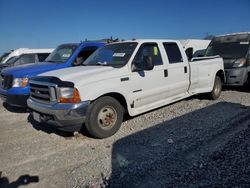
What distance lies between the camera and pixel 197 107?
7.05 m

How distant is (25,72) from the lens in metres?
6.87

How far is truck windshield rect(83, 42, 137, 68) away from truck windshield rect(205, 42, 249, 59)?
532cm

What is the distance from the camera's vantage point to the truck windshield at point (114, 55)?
5504mm

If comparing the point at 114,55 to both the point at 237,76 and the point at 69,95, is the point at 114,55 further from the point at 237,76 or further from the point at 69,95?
the point at 237,76

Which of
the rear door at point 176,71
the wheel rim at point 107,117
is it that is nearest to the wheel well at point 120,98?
the wheel rim at point 107,117

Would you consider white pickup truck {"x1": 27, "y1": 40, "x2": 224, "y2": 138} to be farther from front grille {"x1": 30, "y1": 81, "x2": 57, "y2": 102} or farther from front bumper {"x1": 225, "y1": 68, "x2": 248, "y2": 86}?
front bumper {"x1": 225, "y1": 68, "x2": 248, "y2": 86}

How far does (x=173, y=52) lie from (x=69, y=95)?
3285mm

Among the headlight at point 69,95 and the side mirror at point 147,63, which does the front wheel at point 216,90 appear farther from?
the headlight at point 69,95

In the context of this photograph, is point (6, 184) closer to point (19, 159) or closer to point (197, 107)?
point (19, 159)

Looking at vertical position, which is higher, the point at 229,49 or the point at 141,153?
the point at 229,49

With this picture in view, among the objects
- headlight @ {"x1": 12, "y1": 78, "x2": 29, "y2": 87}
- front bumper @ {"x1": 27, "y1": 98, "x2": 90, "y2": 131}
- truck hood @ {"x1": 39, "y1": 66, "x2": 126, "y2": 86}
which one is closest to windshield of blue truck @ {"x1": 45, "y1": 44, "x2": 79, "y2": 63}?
headlight @ {"x1": 12, "y1": 78, "x2": 29, "y2": 87}

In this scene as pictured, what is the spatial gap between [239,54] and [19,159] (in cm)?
834

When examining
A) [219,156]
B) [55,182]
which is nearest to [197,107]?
[219,156]

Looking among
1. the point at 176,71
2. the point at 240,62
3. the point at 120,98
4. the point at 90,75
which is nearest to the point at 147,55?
the point at 176,71
